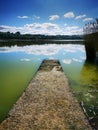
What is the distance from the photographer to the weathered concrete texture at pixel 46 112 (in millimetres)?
5355

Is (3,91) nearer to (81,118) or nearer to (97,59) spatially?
(81,118)

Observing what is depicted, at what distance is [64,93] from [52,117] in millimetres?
2508

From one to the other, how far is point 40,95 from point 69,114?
7.11ft

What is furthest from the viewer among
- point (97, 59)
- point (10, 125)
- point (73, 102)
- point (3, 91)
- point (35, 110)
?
point (97, 59)

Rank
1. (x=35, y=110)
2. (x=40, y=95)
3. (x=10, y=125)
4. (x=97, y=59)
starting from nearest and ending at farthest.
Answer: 1. (x=10, y=125)
2. (x=35, y=110)
3. (x=40, y=95)
4. (x=97, y=59)

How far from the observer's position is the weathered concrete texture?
536cm

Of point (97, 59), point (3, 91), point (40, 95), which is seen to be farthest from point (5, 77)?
point (97, 59)

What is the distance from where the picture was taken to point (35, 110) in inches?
250

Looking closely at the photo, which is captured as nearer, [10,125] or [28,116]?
[10,125]

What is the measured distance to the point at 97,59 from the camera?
69.8 ft

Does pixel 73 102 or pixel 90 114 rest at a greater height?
pixel 73 102

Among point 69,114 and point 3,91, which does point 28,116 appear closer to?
point 69,114

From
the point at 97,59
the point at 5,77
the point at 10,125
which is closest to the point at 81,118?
the point at 10,125

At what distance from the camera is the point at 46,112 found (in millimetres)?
6207
